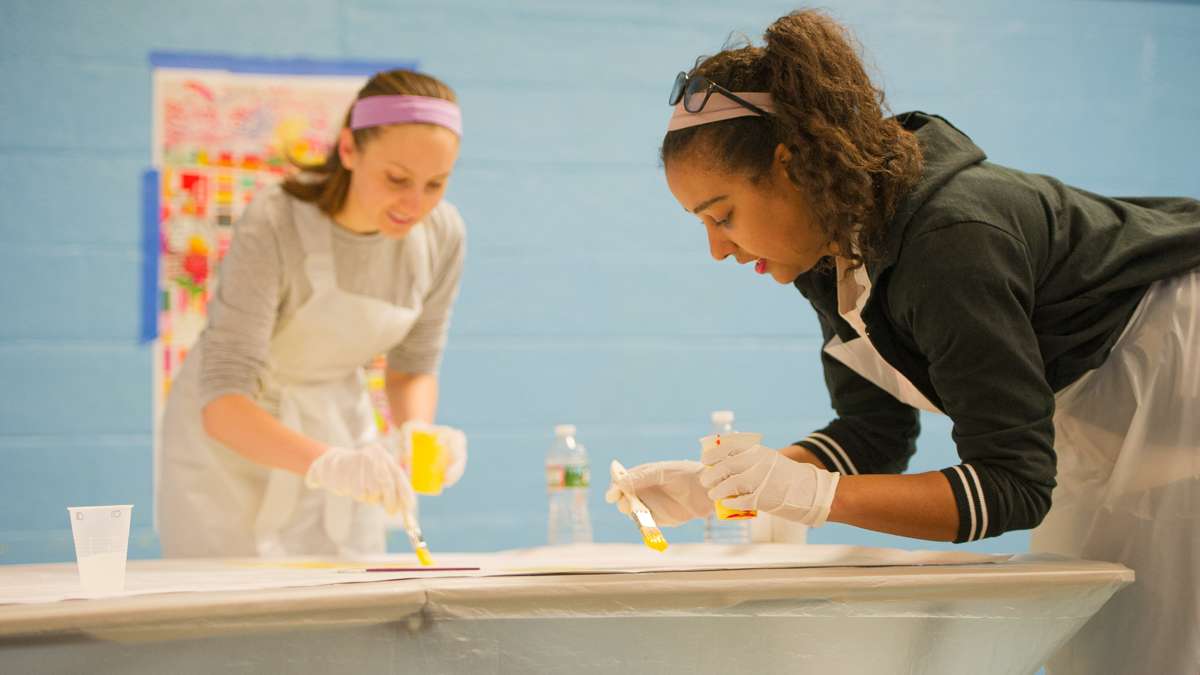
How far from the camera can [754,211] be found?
4.32 ft

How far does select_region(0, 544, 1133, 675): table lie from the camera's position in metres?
0.97

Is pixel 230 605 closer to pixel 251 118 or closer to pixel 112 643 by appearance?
pixel 112 643

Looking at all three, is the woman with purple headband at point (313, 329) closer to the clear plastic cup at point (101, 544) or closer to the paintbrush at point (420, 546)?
the paintbrush at point (420, 546)

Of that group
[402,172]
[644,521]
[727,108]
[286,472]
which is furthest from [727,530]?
[727,108]

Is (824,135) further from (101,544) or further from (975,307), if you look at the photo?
(101,544)

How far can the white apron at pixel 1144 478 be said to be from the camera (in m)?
1.26

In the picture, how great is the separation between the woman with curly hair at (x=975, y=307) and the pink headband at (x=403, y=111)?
31.7 inches

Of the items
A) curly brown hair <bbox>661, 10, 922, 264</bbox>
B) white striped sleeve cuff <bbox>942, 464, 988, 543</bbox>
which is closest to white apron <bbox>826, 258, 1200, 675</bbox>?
curly brown hair <bbox>661, 10, 922, 264</bbox>

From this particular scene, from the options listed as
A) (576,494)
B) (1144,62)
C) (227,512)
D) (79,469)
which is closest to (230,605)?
(227,512)

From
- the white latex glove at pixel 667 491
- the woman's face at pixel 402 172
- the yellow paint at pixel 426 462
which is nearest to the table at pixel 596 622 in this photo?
the white latex glove at pixel 667 491

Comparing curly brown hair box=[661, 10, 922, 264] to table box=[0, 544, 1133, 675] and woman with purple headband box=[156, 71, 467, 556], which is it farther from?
woman with purple headband box=[156, 71, 467, 556]

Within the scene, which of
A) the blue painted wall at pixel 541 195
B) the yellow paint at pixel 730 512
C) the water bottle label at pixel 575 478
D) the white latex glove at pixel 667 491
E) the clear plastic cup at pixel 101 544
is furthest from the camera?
the blue painted wall at pixel 541 195

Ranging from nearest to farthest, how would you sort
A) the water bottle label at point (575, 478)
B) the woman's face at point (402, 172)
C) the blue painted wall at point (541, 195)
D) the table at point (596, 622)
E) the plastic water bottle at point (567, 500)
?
the table at point (596, 622) < the woman's face at point (402, 172) < the water bottle label at point (575, 478) < the plastic water bottle at point (567, 500) < the blue painted wall at point (541, 195)

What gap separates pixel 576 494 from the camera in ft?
8.25
